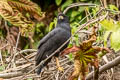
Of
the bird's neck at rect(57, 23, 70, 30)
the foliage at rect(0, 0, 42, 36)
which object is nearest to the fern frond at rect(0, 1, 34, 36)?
the foliage at rect(0, 0, 42, 36)

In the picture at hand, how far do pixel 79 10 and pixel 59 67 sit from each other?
7.76ft

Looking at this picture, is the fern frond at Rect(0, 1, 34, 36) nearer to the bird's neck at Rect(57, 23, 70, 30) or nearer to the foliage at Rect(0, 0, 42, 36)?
the foliage at Rect(0, 0, 42, 36)

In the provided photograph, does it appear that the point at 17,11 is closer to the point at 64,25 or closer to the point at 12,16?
the point at 12,16

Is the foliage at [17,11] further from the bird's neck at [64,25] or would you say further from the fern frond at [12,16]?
the bird's neck at [64,25]

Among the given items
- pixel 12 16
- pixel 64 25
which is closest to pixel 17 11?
pixel 12 16

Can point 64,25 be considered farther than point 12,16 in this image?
Yes

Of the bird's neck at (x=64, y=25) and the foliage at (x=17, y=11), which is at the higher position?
the foliage at (x=17, y=11)

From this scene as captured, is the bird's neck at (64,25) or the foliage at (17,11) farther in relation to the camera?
the bird's neck at (64,25)

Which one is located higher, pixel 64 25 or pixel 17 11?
pixel 17 11

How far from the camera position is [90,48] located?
141 cm

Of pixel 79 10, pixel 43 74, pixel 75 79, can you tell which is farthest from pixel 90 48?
pixel 79 10

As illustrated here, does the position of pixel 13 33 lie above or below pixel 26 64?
below

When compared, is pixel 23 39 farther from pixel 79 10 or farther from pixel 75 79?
pixel 75 79

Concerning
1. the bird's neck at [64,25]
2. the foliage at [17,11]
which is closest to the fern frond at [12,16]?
the foliage at [17,11]
